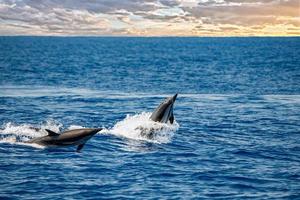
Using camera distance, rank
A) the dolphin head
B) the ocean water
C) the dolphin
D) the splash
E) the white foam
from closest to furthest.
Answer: the ocean water < the dolphin < the white foam < the splash < the dolphin head

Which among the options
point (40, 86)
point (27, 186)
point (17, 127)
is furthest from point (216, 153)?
point (40, 86)

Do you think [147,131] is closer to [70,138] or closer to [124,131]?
[124,131]

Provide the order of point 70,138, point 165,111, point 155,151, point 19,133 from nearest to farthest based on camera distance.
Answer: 1. point 70,138
2. point 155,151
3. point 19,133
4. point 165,111

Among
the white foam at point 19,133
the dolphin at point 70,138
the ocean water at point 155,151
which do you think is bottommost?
the ocean water at point 155,151

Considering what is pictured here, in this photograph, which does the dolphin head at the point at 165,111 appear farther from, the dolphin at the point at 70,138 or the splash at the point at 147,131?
the dolphin at the point at 70,138

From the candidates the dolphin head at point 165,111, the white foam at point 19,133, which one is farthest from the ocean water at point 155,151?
the dolphin head at point 165,111

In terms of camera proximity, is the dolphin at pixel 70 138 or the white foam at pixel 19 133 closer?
the dolphin at pixel 70 138

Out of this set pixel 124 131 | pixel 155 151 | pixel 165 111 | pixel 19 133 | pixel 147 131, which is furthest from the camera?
pixel 124 131

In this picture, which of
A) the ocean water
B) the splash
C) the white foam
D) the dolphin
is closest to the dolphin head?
the splash

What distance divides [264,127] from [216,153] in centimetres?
808

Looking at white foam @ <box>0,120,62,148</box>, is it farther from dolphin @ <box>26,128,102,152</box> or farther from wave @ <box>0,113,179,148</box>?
dolphin @ <box>26,128,102,152</box>

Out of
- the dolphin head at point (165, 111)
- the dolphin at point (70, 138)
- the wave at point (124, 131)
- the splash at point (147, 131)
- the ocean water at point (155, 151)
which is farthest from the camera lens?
the dolphin head at point (165, 111)

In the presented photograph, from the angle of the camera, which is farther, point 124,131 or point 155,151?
point 124,131

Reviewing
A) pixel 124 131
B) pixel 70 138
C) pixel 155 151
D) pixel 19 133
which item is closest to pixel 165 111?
pixel 124 131
